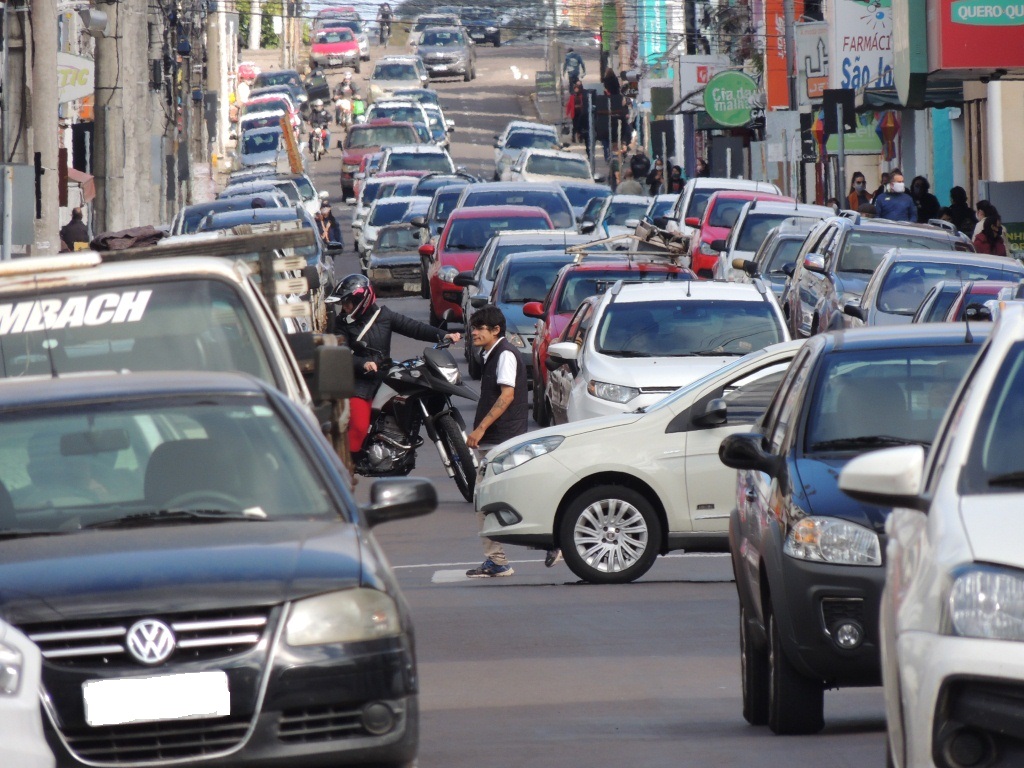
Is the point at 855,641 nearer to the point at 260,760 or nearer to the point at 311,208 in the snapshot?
the point at 260,760

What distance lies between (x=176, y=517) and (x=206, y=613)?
833mm

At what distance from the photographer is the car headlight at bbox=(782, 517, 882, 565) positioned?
813cm

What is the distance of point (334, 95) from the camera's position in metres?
102

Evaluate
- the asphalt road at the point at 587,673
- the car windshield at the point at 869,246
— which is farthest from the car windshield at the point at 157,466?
the car windshield at the point at 869,246

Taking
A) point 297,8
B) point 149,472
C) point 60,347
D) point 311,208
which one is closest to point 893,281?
point 60,347

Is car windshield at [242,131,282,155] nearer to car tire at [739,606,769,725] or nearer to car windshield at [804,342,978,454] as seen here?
car windshield at [804,342,978,454]

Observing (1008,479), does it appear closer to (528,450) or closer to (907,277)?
(528,450)

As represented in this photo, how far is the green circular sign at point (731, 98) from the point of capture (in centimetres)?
5225

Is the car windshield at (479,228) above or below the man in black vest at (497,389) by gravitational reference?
above

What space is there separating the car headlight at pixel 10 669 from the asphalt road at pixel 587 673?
259cm

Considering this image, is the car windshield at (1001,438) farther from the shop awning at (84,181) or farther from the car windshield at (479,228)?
the shop awning at (84,181)

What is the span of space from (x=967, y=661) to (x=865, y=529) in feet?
9.67

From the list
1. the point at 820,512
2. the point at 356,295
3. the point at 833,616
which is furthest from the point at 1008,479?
the point at 356,295

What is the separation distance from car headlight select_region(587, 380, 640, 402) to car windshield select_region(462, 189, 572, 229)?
68.2 ft
